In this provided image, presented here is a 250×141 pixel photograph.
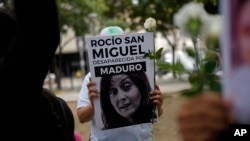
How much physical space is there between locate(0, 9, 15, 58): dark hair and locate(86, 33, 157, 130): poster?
3.66 feet

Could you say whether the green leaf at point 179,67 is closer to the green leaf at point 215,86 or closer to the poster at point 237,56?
the green leaf at point 215,86

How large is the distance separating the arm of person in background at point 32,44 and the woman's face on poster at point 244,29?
0.59m

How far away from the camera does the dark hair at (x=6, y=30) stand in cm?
173

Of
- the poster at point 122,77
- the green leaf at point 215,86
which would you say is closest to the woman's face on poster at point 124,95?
the poster at point 122,77

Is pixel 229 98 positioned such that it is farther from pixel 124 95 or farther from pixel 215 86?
pixel 124 95

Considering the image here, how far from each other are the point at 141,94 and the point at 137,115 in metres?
0.12

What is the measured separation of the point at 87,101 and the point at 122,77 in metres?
0.40

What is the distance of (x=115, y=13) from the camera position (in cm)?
2975

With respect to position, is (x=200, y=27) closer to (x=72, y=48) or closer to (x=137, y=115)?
(x=137, y=115)

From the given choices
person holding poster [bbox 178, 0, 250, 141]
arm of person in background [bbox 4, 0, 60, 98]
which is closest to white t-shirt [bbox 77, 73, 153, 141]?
arm of person in background [bbox 4, 0, 60, 98]

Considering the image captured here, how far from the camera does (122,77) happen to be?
114 inches

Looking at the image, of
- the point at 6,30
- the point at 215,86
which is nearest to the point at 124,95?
the point at 6,30

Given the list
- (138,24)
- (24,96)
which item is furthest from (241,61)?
(138,24)

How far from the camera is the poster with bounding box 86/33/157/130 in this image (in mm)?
2904
